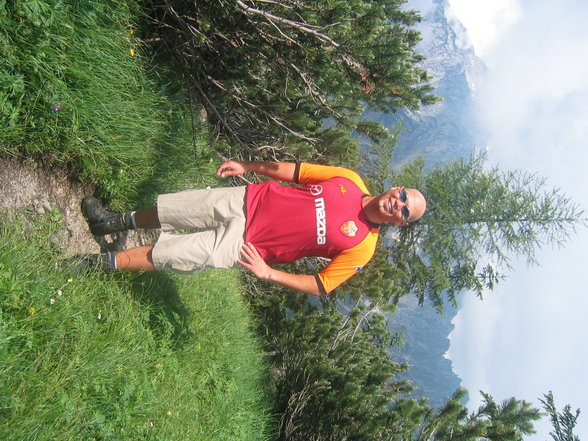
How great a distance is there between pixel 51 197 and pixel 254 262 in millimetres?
1793

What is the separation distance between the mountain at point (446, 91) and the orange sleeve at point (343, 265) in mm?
63466

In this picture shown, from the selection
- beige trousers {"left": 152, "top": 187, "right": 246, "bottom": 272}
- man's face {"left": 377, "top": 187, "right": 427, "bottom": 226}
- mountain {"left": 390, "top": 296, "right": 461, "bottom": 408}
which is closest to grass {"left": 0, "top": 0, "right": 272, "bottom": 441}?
beige trousers {"left": 152, "top": 187, "right": 246, "bottom": 272}

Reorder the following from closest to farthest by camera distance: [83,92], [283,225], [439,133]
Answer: [283,225], [83,92], [439,133]

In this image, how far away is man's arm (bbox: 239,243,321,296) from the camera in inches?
105

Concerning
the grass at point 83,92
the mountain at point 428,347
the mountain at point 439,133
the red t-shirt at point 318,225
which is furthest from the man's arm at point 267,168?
the mountain at point 428,347

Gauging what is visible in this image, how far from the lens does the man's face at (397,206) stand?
271 cm

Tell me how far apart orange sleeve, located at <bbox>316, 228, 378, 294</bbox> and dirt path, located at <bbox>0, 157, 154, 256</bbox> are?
214cm

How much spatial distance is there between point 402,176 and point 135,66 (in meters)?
7.26

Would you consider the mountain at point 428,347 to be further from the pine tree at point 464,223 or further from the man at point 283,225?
the man at point 283,225

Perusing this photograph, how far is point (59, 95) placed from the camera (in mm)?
2723

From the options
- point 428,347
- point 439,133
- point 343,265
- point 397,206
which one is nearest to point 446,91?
point 439,133

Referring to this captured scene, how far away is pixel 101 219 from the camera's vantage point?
3316mm

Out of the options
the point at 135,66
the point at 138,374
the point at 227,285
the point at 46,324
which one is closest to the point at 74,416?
the point at 46,324

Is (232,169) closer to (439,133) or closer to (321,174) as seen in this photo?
(321,174)
